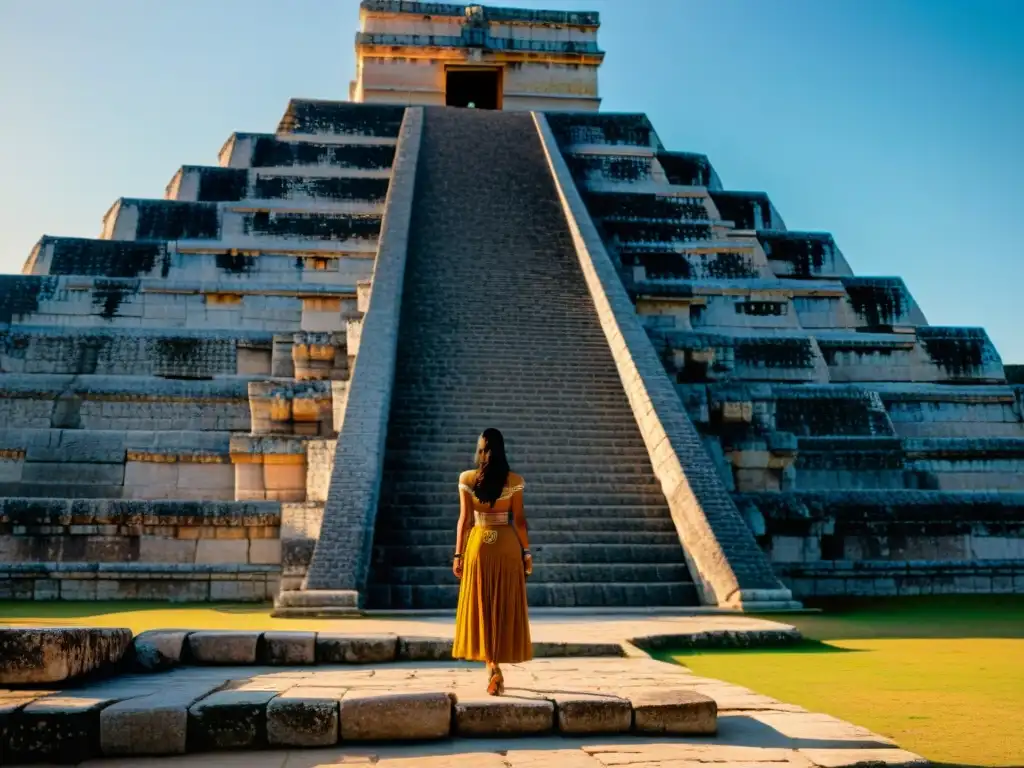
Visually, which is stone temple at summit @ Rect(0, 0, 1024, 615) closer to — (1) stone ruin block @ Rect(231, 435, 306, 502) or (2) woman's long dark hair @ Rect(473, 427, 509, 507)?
(1) stone ruin block @ Rect(231, 435, 306, 502)

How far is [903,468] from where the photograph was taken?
485 inches

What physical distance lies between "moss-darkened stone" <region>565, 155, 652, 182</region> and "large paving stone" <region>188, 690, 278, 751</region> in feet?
53.1

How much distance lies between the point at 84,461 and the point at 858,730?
928 cm

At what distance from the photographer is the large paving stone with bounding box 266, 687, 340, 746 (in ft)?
13.0

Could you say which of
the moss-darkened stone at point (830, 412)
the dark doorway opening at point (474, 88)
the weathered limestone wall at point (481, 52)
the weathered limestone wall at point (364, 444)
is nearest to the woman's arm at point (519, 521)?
the weathered limestone wall at point (364, 444)

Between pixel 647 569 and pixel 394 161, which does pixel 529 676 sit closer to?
pixel 647 569

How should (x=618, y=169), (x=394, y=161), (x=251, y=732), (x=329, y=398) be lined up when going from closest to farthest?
(x=251, y=732) < (x=329, y=398) < (x=394, y=161) < (x=618, y=169)

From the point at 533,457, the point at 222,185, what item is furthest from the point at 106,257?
the point at 533,457

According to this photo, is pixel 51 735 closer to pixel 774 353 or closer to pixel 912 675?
pixel 912 675

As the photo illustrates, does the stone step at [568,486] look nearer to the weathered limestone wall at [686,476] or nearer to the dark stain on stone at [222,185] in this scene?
the weathered limestone wall at [686,476]

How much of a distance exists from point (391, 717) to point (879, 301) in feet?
44.7

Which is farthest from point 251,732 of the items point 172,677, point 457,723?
point 172,677

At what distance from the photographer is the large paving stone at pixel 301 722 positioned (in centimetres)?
396

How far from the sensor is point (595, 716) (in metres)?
4.20
